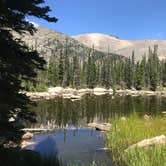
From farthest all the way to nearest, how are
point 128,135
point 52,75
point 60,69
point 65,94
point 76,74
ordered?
point 76,74 < point 60,69 < point 52,75 < point 65,94 < point 128,135

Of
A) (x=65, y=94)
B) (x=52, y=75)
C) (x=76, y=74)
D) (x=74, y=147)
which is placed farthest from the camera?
(x=76, y=74)

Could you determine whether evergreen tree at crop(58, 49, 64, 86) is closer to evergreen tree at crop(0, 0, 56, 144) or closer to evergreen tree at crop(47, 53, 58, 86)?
evergreen tree at crop(47, 53, 58, 86)

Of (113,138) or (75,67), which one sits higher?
(75,67)

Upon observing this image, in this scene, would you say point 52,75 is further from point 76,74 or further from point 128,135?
point 128,135

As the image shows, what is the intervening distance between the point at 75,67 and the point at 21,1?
395 ft

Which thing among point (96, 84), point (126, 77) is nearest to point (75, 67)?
point (96, 84)

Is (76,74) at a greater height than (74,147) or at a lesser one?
greater

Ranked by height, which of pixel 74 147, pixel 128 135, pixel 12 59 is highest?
pixel 12 59

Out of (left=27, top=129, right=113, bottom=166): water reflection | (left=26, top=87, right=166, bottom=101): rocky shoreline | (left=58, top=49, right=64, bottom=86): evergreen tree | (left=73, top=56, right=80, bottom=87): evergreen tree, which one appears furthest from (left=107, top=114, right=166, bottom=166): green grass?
(left=73, top=56, right=80, bottom=87): evergreen tree

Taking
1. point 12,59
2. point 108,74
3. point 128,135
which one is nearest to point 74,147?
point 128,135

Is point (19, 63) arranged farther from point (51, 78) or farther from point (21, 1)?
point (51, 78)

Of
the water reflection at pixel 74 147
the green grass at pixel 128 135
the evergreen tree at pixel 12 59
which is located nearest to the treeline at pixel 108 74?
the water reflection at pixel 74 147

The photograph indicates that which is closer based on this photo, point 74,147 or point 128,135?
point 128,135

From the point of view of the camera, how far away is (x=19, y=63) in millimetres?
13031
